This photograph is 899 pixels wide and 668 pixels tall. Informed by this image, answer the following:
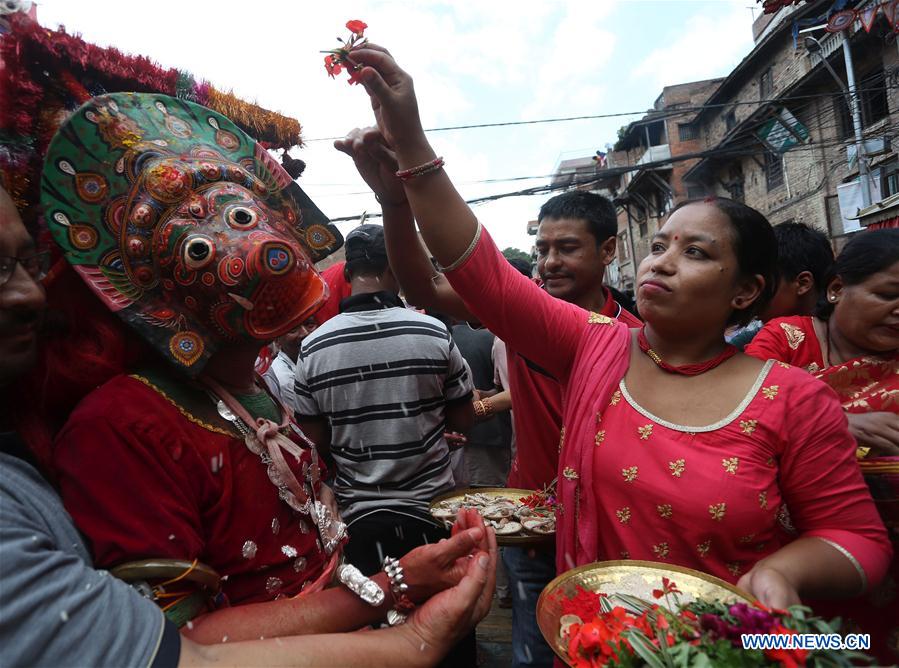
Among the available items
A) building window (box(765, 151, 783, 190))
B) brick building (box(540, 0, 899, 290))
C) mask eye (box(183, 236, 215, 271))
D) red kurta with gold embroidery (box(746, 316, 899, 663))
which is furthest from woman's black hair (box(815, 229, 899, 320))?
building window (box(765, 151, 783, 190))

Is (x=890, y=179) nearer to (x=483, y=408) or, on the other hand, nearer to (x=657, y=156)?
(x=657, y=156)

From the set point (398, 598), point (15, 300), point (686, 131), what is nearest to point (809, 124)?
point (686, 131)

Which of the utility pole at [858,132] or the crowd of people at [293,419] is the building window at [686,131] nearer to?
the utility pole at [858,132]

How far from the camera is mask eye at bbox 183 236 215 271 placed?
4.21 feet

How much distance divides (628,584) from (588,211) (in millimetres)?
2165

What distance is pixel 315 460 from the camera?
161cm

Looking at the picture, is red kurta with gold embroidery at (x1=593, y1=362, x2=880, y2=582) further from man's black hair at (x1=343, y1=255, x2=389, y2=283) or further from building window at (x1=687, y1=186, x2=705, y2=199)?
building window at (x1=687, y1=186, x2=705, y2=199)

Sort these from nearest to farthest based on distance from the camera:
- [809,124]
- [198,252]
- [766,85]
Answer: [198,252] → [809,124] → [766,85]

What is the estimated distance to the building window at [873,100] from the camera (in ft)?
48.2

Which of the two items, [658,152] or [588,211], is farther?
[658,152]

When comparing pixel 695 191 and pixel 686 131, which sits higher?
pixel 686 131

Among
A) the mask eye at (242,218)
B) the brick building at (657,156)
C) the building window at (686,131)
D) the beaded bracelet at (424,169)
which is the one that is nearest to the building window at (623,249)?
the brick building at (657,156)

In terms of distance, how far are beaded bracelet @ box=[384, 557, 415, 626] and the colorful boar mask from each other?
2.24 feet

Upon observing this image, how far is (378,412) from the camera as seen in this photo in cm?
290
